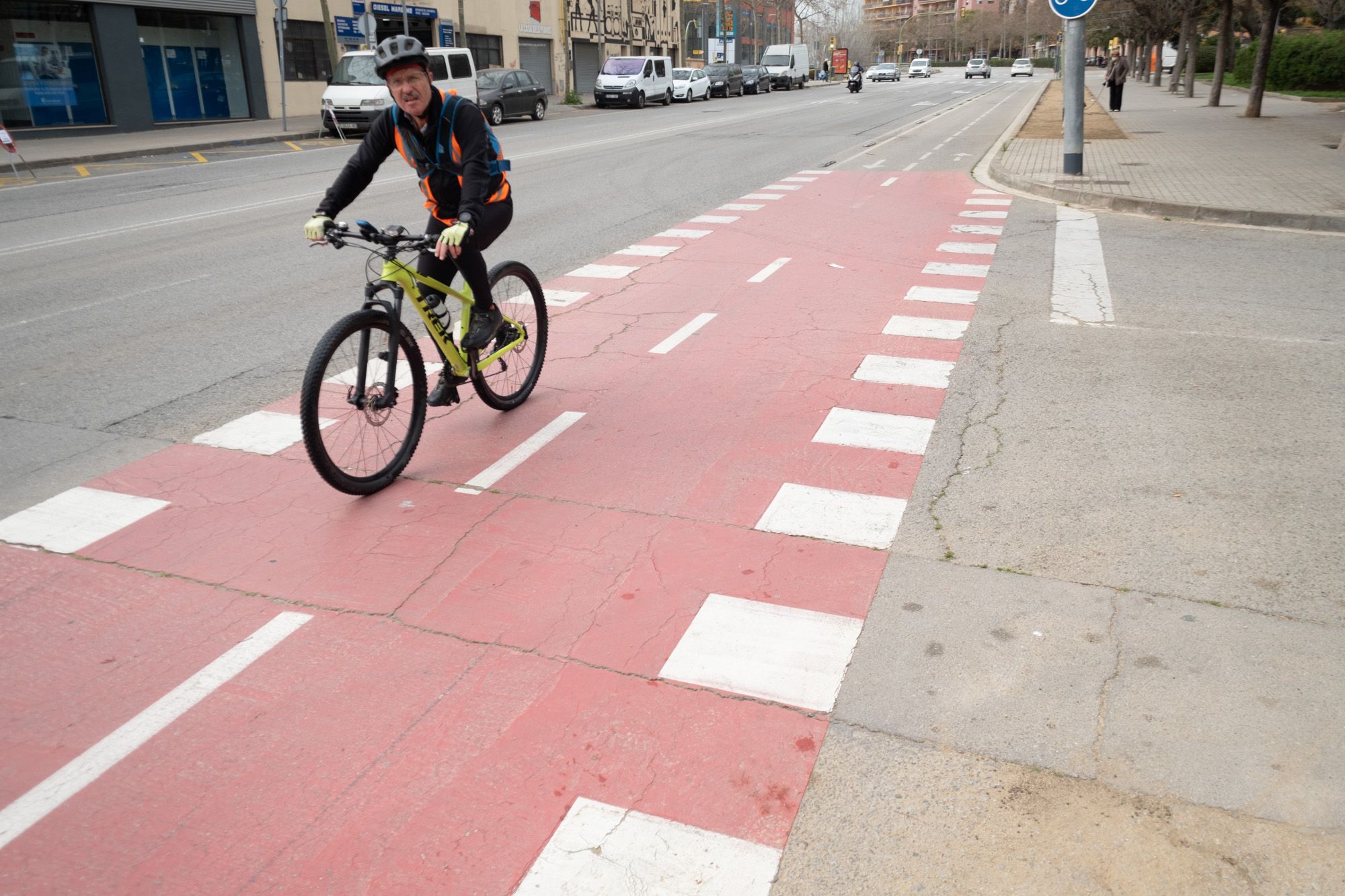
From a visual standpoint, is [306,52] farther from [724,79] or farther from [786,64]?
[786,64]

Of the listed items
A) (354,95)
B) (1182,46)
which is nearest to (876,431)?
(354,95)

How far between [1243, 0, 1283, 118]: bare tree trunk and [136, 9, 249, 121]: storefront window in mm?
27586

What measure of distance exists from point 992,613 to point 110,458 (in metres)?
4.24

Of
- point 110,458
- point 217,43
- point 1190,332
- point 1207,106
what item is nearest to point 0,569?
point 110,458

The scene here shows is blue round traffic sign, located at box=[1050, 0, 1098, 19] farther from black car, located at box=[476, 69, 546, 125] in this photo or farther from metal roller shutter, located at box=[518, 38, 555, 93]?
metal roller shutter, located at box=[518, 38, 555, 93]

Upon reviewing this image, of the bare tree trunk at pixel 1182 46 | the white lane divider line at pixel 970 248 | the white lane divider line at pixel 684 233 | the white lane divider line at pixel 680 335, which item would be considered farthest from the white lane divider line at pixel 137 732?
the bare tree trunk at pixel 1182 46

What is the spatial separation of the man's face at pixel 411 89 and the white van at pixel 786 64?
5753 cm

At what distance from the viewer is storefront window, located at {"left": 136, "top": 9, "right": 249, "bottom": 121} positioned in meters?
29.1

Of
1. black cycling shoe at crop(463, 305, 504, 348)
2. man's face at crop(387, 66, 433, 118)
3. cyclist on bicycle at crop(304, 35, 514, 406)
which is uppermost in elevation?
man's face at crop(387, 66, 433, 118)

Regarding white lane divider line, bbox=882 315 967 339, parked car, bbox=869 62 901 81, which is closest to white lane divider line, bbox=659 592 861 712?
white lane divider line, bbox=882 315 967 339

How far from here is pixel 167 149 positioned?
24.0m

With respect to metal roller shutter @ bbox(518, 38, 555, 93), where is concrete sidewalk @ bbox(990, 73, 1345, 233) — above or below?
below

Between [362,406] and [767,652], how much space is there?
2171 mm

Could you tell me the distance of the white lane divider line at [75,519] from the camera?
171 inches
